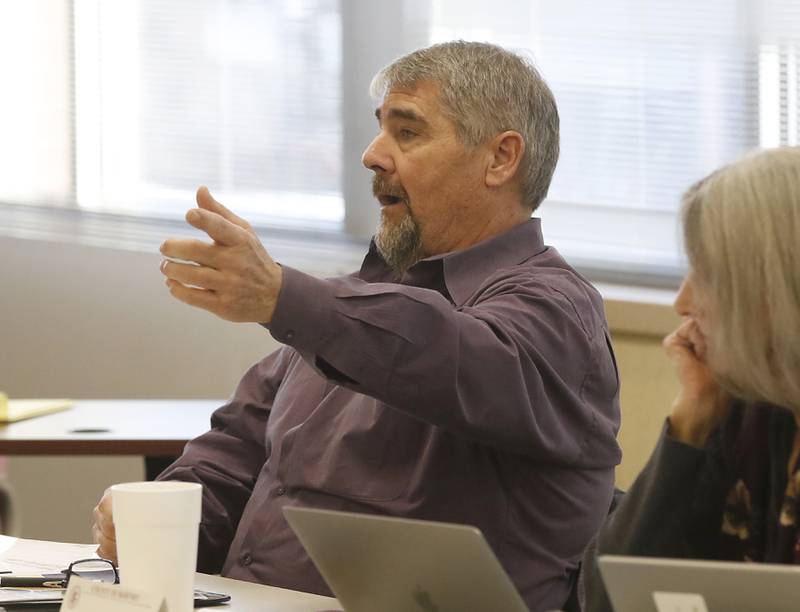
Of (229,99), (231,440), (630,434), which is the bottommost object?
(630,434)

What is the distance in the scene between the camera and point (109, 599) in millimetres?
1273

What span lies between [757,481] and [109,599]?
742 mm

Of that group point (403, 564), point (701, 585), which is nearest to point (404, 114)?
point (403, 564)

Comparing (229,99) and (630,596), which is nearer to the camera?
(630,596)

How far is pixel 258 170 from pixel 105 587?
114 inches

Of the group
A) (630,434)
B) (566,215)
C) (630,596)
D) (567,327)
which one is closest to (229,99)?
(566,215)

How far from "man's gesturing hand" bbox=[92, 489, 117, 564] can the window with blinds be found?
1.57 m

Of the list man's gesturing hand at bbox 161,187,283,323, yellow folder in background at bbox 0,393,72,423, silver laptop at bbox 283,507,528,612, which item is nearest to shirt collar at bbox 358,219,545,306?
man's gesturing hand at bbox 161,187,283,323

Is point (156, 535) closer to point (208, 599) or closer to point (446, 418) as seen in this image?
point (208, 599)

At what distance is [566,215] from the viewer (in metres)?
3.61

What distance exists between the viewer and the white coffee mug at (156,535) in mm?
1295

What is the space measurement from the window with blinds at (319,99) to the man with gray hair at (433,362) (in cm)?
102

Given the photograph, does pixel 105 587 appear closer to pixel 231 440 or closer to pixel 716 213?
pixel 716 213

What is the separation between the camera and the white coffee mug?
1.29m
